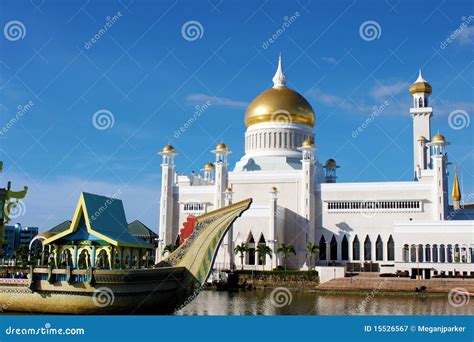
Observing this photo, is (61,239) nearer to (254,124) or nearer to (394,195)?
(394,195)

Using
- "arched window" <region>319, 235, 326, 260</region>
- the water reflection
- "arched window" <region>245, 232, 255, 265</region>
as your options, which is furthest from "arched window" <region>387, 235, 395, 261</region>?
the water reflection

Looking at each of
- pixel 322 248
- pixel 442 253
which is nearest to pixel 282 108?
pixel 322 248

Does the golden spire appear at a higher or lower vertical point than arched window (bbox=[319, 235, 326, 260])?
higher

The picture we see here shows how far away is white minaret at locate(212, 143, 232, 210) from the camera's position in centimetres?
4278

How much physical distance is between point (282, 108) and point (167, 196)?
11473 millimetres

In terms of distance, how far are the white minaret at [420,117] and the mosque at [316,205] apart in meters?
0.07

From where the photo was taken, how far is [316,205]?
137 ft

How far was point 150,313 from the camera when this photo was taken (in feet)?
62.4

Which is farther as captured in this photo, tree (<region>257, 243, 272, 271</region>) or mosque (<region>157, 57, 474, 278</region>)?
tree (<region>257, 243, 272, 271</region>)

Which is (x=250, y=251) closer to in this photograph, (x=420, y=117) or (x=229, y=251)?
(x=229, y=251)

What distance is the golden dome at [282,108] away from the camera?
46.4m

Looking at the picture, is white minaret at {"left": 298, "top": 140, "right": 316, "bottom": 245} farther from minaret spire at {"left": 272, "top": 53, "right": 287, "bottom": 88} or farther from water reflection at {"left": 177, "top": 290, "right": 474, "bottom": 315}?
water reflection at {"left": 177, "top": 290, "right": 474, "bottom": 315}

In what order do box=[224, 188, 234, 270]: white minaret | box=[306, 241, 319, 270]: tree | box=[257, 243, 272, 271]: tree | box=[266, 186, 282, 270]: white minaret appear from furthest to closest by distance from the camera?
box=[224, 188, 234, 270]: white minaret, box=[266, 186, 282, 270]: white minaret, box=[306, 241, 319, 270]: tree, box=[257, 243, 272, 271]: tree

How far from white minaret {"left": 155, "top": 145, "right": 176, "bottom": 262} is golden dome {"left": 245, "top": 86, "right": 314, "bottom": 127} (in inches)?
299
